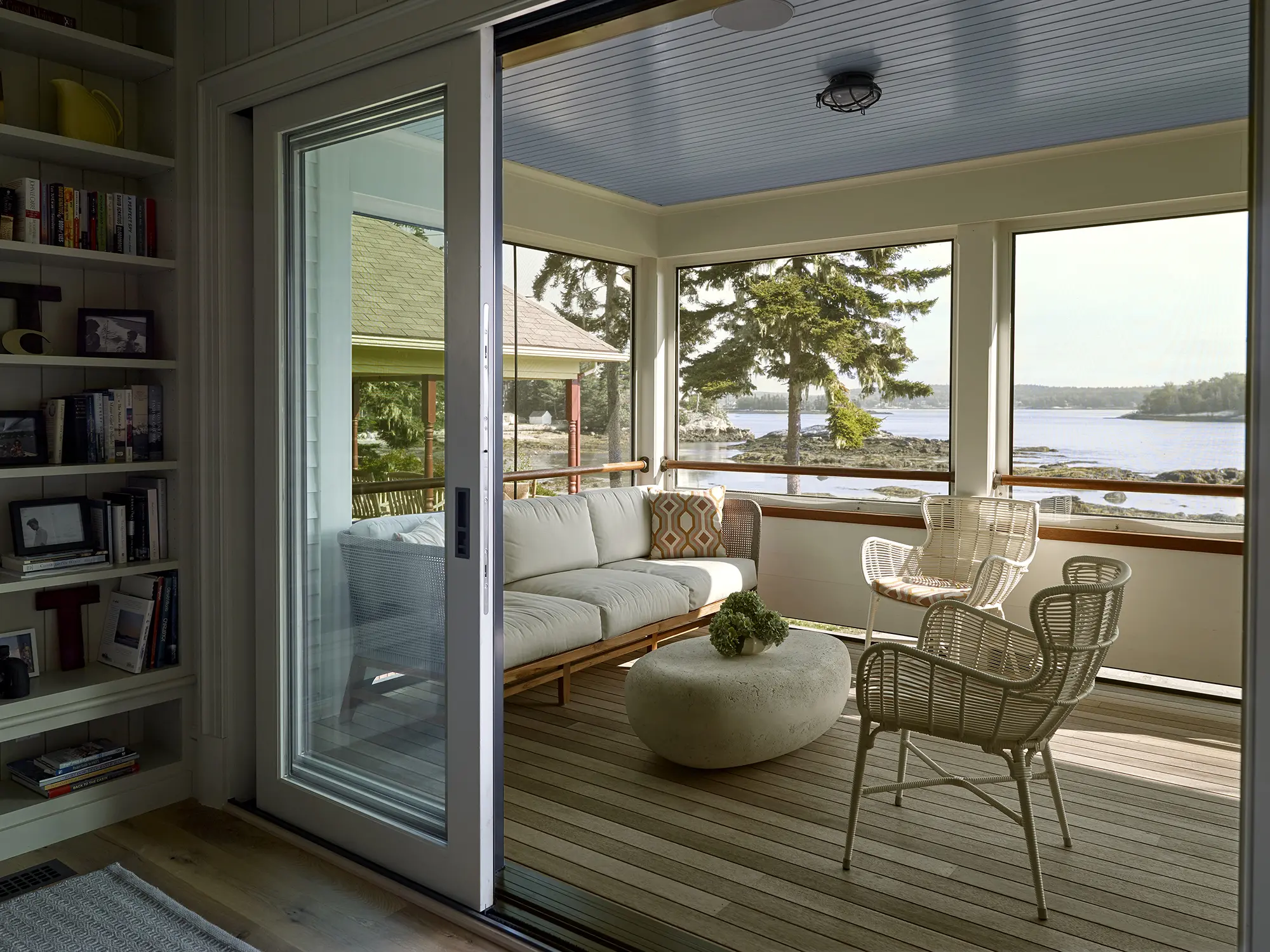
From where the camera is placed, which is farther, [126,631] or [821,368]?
[821,368]

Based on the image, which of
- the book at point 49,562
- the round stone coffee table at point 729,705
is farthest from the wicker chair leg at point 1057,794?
the book at point 49,562

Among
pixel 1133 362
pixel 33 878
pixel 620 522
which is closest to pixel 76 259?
pixel 33 878

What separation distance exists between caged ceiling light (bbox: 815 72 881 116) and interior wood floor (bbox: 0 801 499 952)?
340 centimetres

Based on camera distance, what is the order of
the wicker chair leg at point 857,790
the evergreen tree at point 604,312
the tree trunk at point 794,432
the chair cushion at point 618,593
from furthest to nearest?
the tree trunk at point 794,432
the evergreen tree at point 604,312
the chair cushion at point 618,593
the wicker chair leg at point 857,790

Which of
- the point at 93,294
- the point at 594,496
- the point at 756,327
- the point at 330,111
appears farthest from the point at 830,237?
the point at 93,294

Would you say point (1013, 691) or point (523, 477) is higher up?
point (523, 477)

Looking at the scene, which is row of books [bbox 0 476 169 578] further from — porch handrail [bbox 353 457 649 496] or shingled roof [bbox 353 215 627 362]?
shingled roof [bbox 353 215 627 362]

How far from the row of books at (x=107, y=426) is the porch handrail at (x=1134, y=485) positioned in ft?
14.1

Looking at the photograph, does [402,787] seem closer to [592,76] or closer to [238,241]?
[238,241]

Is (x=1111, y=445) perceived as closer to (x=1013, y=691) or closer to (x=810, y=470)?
(x=810, y=470)

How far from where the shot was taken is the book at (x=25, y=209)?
2822mm

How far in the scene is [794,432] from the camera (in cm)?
611

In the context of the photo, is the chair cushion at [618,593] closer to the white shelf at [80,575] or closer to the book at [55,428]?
the white shelf at [80,575]

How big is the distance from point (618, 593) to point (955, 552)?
2022mm
